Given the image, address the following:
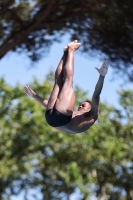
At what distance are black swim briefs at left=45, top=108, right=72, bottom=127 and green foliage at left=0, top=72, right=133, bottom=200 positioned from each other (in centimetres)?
1277

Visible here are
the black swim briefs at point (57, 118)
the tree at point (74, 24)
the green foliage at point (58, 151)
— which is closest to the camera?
the black swim briefs at point (57, 118)

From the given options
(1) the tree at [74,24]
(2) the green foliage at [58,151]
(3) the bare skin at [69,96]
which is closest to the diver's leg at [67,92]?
(3) the bare skin at [69,96]

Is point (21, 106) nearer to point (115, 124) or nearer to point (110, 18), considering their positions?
point (115, 124)

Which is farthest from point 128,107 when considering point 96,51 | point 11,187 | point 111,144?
point 96,51

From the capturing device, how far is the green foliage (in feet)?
59.1

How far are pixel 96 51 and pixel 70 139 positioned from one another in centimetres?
861

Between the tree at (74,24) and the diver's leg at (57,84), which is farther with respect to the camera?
the tree at (74,24)

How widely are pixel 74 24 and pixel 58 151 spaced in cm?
1017

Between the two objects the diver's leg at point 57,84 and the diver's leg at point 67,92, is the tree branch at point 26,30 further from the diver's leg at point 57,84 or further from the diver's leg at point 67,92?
the diver's leg at point 67,92

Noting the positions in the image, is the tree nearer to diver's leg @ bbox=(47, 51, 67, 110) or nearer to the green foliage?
diver's leg @ bbox=(47, 51, 67, 110)

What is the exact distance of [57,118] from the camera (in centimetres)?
452

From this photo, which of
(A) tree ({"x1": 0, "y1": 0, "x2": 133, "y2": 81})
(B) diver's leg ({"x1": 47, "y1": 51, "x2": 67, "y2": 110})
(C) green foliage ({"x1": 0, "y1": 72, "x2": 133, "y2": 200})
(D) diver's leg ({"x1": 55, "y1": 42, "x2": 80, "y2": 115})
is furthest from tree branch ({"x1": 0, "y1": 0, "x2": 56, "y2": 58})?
(C) green foliage ({"x1": 0, "y1": 72, "x2": 133, "y2": 200})

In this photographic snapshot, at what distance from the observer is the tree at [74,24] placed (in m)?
8.99

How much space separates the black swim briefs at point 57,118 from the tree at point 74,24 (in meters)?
4.32
